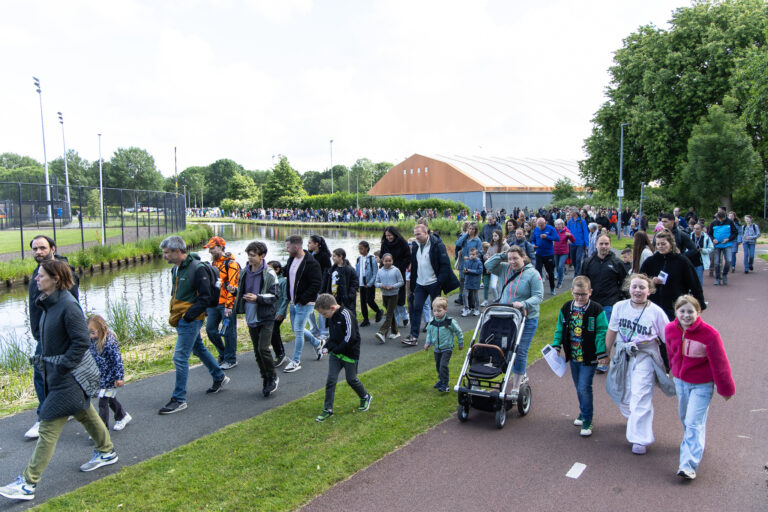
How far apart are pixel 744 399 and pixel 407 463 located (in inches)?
160

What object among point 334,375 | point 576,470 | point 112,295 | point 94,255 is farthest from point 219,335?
point 94,255

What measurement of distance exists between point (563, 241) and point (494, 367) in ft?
27.5

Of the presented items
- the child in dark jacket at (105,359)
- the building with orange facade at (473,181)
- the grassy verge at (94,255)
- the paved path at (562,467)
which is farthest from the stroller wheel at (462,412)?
the building with orange facade at (473,181)

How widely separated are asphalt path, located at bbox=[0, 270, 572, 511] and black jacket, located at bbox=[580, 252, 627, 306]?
3.05 metres

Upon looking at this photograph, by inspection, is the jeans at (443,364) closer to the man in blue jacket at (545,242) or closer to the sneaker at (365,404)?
the sneaker at (365,404)

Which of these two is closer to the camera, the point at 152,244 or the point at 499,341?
the point at 499,341

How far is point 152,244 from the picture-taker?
29203 mm

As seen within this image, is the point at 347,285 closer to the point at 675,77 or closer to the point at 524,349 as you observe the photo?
the point at 524,349

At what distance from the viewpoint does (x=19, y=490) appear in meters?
4.25

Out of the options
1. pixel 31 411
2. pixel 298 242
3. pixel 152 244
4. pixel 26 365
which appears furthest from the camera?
pixel 152 244

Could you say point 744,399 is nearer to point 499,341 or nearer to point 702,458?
point 702,458

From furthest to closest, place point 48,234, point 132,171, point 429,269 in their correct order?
point 132,171
point 48,234
point 429,269

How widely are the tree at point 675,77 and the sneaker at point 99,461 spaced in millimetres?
30765

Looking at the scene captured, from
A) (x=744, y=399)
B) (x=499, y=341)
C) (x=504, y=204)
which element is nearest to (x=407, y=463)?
(x=499, y=341)
